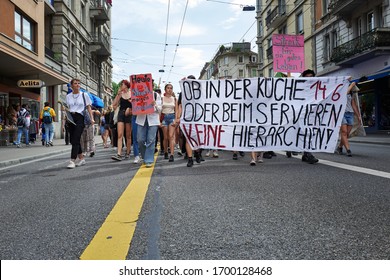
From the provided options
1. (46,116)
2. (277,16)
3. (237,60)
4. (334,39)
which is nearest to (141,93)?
(46,116)

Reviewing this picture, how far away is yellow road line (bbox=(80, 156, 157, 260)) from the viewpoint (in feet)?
7.02

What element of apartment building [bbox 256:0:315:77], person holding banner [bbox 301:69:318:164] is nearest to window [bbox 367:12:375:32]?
apartment building [bbox 256:0:315:77]

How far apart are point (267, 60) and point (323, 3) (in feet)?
42.3

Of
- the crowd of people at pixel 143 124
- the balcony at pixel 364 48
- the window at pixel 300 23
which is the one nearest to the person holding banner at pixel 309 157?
the crowd of people at pixel 143 124

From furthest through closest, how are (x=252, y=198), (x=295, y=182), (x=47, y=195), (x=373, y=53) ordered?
1. (x=373, y=53)
2. (x=295, y=182)
3. (x=47, y=195)
4. (x=252, y=198)

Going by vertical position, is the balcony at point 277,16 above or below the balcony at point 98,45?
above

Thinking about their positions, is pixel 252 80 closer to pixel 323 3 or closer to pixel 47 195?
pixel 47 195

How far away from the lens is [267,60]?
1500 inches

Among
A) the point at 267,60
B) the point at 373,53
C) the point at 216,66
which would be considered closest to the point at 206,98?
the point at 373,53

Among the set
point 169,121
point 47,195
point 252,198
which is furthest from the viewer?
point 169,121

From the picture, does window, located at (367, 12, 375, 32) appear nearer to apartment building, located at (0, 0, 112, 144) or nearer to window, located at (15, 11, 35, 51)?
apartment building, located at (0, 0, 112, 144)

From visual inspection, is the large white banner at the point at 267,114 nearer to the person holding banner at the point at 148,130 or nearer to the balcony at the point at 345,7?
the person holding banner at the point at 148,130

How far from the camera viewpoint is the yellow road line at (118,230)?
2139mm

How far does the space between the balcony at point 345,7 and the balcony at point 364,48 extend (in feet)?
6.77
